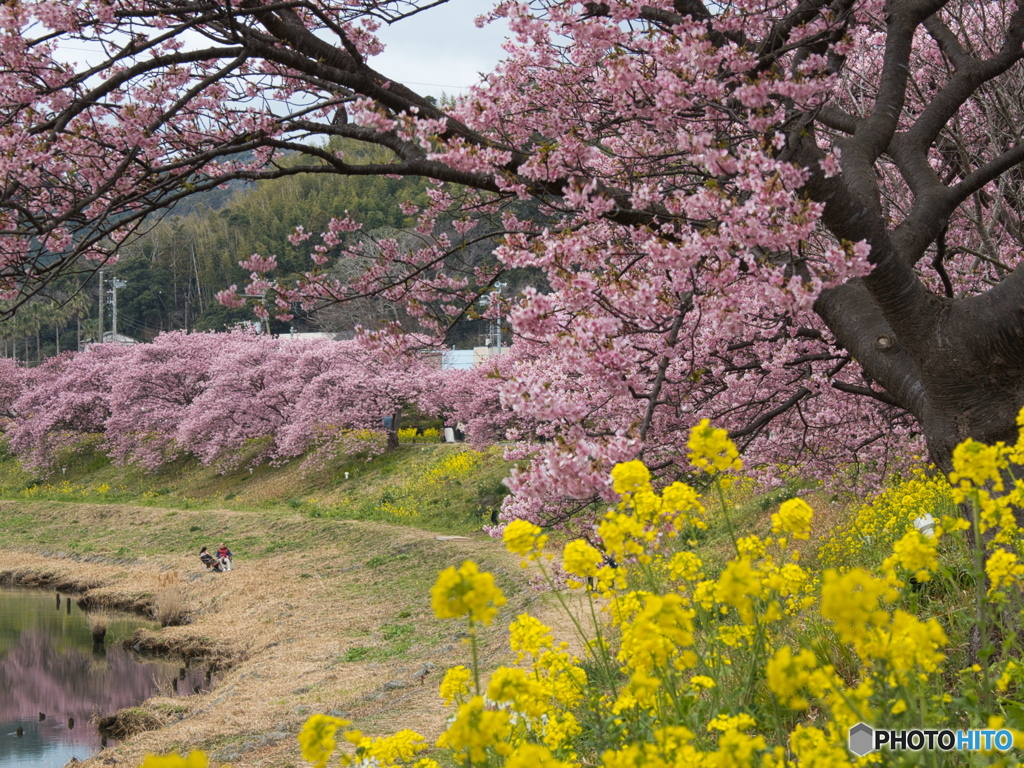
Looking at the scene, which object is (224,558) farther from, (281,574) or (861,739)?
(861,739)

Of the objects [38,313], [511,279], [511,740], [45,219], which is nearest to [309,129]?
[45,219]

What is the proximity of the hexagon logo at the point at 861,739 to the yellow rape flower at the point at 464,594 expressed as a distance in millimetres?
1548

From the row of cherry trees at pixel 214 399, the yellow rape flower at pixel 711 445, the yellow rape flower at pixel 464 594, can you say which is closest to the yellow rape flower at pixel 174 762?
the yellow rape flower at pixel 464 594

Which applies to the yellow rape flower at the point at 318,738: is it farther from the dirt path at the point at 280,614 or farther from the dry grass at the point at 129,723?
the dry grass at the point at 129,723

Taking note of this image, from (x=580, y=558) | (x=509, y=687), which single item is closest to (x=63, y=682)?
(x=580, y=558)

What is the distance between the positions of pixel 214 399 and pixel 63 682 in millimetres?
17516

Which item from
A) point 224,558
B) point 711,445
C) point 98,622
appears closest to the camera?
point 711,445

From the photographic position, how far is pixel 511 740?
3.21 m

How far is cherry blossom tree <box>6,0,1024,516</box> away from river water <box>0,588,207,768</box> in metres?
7.41

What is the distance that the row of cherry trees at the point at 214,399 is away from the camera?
84.7 feet

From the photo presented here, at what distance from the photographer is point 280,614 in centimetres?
1415

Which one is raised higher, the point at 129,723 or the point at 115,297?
the point at 115,297

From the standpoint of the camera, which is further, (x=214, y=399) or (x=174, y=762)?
(x=214, y=399)

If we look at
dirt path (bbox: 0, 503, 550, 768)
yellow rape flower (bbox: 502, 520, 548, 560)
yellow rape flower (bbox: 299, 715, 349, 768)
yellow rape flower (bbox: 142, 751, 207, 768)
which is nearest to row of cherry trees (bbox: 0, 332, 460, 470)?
dirt path (bbox: 0, 503, 550, 768)
